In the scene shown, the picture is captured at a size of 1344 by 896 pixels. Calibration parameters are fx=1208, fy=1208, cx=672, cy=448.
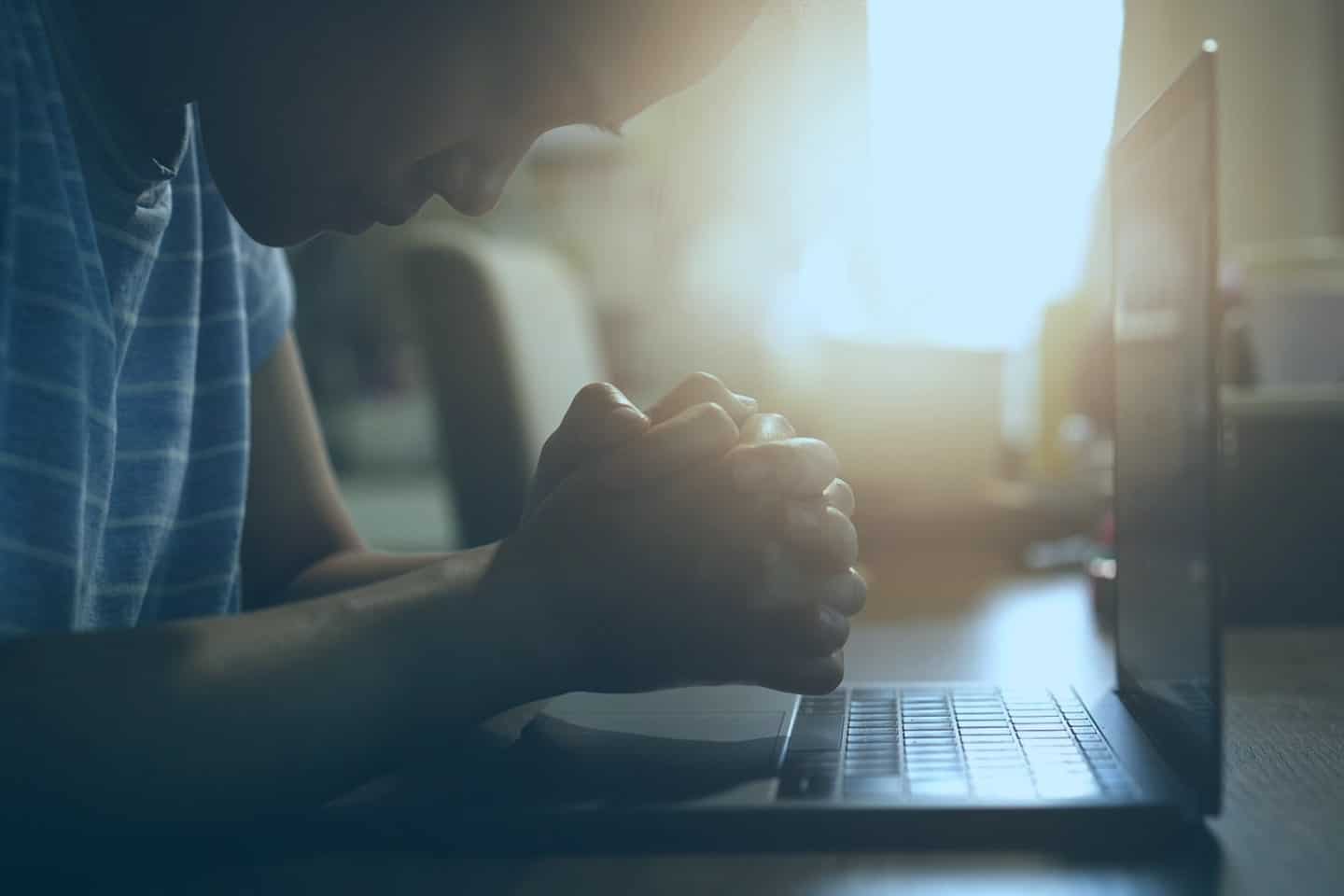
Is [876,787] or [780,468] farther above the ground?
[780,468]

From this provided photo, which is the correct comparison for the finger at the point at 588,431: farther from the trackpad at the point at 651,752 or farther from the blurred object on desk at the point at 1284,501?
the blurred object on desk at the point at 1284,501

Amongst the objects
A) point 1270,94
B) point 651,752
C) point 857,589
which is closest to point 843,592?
point 857,589

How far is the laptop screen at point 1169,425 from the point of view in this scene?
1.35 ft

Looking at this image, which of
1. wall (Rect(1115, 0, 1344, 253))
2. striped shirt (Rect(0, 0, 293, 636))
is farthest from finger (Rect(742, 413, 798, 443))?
wall (Rect(1115, 0, 1344, 253))

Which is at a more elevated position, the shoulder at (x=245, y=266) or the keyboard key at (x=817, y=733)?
the shoulder at (x=245, y=266)

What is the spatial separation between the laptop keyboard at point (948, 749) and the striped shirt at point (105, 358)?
1.17 ft

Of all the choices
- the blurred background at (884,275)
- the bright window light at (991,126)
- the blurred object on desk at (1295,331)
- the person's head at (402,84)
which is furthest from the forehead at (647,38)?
the bright window light at (991,126)

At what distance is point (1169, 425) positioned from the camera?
1.73 ft

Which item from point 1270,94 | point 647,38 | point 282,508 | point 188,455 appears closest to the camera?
point 647,38

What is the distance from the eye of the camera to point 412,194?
27.0 inches

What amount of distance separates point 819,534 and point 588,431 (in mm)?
117

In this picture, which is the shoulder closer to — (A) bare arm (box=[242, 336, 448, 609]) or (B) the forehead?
(A) bare arm (box=[242, 336, 448, 609])

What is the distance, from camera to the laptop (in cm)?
41

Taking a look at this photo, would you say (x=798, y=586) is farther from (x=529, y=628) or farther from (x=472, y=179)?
(x=472, y=179)
